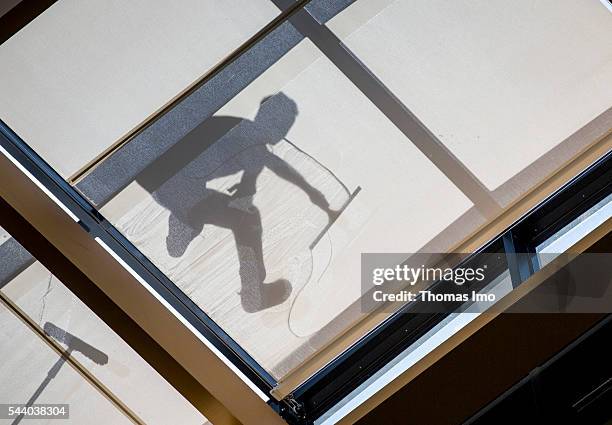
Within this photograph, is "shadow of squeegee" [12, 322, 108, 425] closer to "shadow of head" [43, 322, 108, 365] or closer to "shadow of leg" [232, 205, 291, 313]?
"shadow of head" [43, 322, 108, 365]

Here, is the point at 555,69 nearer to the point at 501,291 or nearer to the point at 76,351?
the point at 501,291

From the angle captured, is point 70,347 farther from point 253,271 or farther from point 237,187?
point 237,187

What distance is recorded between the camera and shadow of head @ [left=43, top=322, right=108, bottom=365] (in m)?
2.30

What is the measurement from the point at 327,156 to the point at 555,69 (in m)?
0.61

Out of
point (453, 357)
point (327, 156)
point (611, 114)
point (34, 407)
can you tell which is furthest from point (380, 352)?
point (34, 407)

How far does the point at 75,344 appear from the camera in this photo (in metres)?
2.32

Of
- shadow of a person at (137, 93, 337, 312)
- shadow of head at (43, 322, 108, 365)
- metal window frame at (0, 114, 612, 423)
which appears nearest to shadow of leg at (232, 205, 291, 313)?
shadow of a person at (137, 93, 337, 312)

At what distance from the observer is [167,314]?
7.00 feet

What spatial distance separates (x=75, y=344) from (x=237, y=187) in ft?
2.26

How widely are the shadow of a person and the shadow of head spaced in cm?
42

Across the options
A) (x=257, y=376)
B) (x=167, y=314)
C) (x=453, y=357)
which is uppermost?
(x=167, y=314)

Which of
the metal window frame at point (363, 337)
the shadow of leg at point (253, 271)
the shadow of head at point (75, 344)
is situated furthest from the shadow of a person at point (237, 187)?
the shadow of head at point (75, 344)

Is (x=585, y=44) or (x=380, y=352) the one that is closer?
(x=585, y=44)

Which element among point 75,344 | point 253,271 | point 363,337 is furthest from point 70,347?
point 363,337
